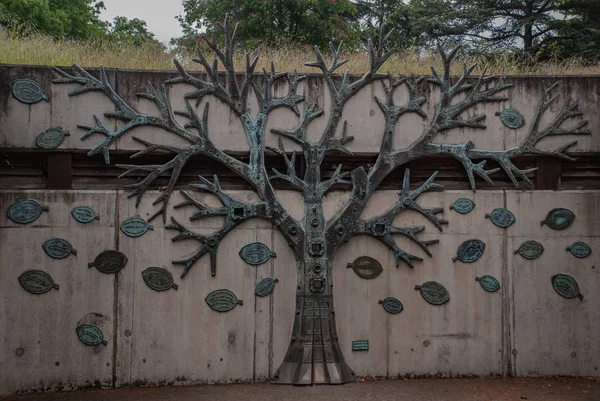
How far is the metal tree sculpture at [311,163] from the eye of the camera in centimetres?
1023

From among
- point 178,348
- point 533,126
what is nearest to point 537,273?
point 533,126

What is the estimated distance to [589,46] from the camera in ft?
72.4

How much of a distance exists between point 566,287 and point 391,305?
2784 mm

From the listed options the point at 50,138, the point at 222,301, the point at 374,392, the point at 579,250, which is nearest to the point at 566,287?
the point at 579,250

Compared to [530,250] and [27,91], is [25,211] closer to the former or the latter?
[27,91]

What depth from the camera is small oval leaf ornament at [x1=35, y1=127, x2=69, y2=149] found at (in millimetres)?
10188

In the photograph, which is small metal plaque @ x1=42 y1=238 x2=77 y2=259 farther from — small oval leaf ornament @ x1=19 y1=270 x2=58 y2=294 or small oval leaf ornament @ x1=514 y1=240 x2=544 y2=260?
small oval leaf ornament @ x1=514 y1=240 x2=544 y2=260

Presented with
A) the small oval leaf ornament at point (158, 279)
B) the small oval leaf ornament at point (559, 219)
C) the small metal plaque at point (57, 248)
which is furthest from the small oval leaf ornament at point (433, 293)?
the small metal plaque at point (57, 248)

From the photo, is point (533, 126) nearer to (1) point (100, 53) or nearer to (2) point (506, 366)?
(2) point (506, 366)

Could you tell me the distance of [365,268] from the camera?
10.6m

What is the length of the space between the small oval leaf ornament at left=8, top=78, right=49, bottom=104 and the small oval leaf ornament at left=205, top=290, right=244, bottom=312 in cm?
379

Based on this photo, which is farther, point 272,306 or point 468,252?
point 468,252

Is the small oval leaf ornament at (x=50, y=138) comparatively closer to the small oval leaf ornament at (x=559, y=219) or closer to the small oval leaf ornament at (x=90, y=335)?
the small oval leaf ornament at (x=90, y=335)

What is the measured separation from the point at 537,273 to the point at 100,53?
8276 millimetres
